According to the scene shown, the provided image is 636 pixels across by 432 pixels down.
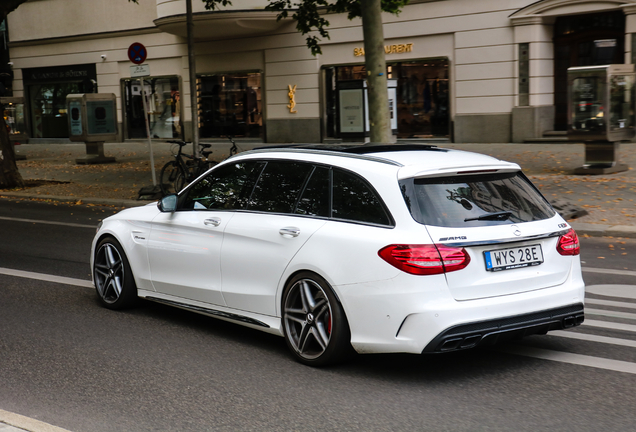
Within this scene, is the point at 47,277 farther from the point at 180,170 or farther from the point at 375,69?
the point at 180,170

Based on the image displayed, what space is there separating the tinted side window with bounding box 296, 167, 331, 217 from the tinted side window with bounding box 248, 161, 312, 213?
74 mm

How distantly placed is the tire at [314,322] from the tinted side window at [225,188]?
37.8 inches

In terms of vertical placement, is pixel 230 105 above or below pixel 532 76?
below

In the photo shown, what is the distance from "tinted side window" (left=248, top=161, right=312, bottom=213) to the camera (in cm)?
538

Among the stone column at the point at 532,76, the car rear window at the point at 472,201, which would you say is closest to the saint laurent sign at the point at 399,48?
the stone column at the point at 532,76

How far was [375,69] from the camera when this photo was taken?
1373cm

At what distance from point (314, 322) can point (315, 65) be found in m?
21.8

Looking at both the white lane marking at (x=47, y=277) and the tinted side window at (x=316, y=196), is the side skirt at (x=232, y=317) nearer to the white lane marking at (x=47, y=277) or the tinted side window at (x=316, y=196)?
the tinted side window at (x=316, y=196)

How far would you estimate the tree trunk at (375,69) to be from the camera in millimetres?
13617

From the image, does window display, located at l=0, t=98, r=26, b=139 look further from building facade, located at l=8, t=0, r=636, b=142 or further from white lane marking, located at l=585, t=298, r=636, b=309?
white lane marking, located at l=585, t=298, r=636, b=309

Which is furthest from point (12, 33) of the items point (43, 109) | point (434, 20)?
point (434, 20)

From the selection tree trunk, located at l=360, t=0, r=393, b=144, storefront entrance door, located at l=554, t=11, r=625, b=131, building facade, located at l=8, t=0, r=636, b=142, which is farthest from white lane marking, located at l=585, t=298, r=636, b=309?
storefront entrance door, located at l=554, t=11, r=625, b=131

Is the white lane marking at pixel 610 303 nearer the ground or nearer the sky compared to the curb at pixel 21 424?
nearer the ground

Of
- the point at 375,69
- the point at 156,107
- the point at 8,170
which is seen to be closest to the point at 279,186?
the point at 375,69
